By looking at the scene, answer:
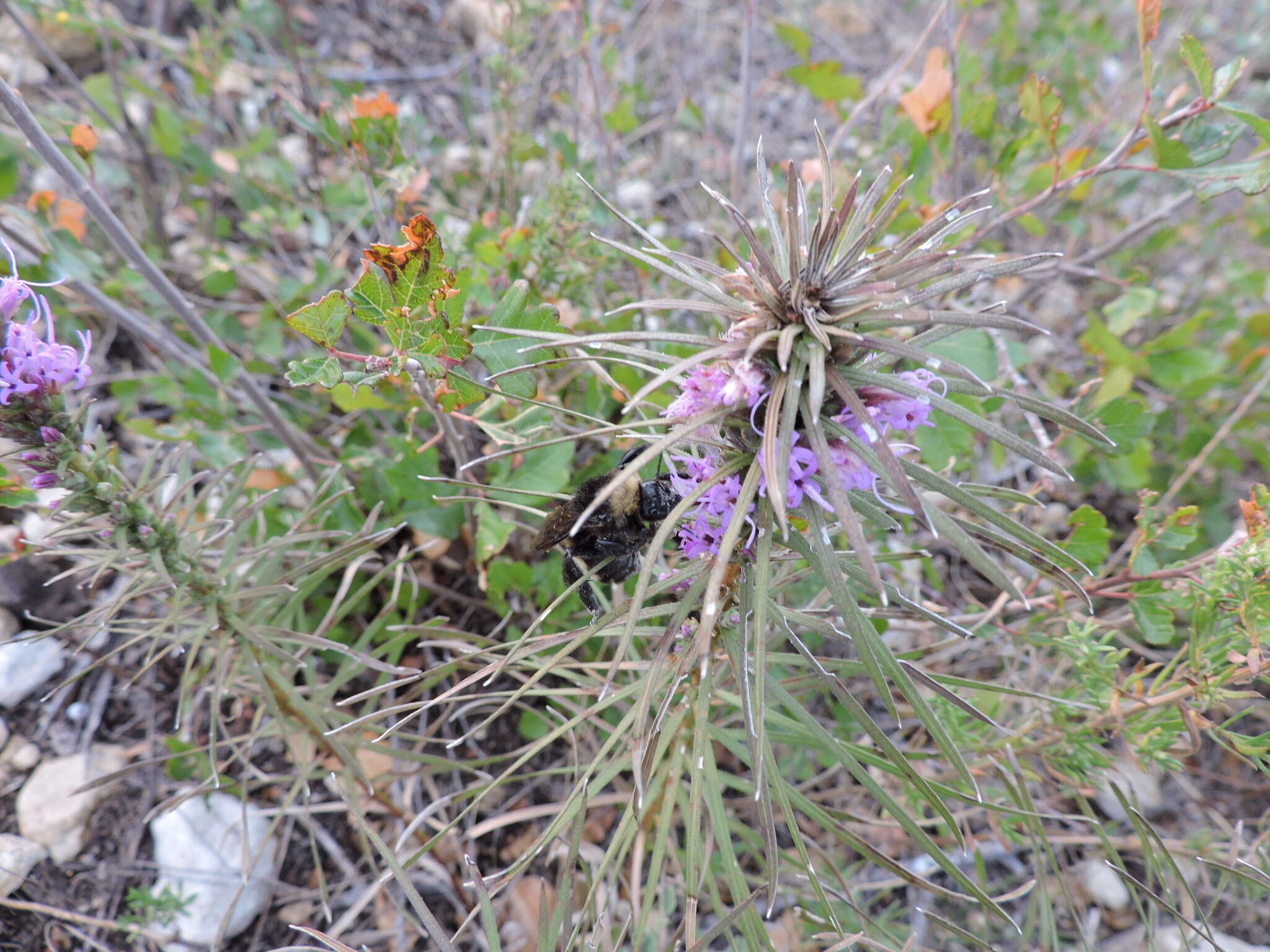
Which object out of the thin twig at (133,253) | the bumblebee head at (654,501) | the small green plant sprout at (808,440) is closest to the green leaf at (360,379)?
the small green plant sprout at (808,440)

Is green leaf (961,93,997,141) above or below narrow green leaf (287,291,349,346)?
above

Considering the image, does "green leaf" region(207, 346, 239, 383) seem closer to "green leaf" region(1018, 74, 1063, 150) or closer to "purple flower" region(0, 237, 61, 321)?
"purple flower" region(0, 237, 61, 321)

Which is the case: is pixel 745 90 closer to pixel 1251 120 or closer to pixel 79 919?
pixel 1251 120

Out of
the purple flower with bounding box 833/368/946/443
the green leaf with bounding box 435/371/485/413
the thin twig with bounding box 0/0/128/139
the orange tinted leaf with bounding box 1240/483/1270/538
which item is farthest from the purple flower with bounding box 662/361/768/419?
the thin twig with bounding box 0/0/128/139

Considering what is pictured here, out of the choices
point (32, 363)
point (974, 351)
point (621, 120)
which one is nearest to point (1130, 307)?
point (974, 351)

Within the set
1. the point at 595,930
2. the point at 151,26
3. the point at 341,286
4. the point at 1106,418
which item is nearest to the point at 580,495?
the point at 595,930

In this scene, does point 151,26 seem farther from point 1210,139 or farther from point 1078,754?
point 1078,754

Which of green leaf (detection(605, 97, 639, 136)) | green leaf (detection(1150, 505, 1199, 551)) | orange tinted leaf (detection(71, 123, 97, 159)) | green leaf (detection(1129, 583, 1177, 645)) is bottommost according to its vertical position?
green leaf (detection(1129, 583, 1177, 645))
